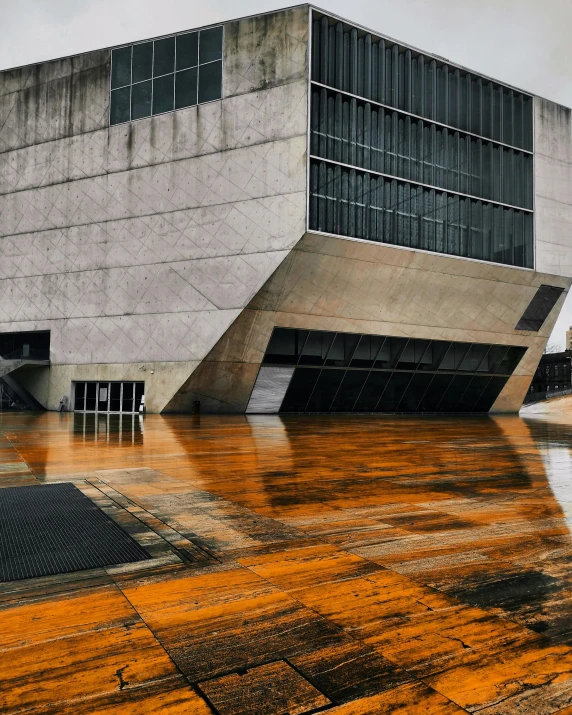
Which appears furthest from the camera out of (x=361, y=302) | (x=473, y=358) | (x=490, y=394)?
(x=490, y=394)

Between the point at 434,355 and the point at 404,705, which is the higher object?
the point at 434,355

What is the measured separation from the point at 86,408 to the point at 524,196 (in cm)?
2784

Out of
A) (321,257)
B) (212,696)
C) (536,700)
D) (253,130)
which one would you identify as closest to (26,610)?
(212,696)

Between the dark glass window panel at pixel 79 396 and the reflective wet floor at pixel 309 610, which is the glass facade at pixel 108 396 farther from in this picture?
the reflective wet floor at pixel 309 610

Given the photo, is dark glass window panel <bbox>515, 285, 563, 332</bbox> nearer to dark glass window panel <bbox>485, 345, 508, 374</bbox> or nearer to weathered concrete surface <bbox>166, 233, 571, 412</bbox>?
weathered concrete surface <bbox>166, 233, 571, 412</bbox>

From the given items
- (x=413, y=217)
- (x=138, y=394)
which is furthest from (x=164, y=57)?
(x=138, y=394)

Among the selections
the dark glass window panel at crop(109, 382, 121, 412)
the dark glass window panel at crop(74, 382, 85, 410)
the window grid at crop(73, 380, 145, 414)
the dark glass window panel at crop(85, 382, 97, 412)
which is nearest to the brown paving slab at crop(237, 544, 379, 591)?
the window grid at crop(73, 380, 145, 414)

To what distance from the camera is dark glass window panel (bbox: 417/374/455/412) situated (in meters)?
35.6

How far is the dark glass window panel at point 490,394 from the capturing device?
37375 millimetres

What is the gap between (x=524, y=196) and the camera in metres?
35.8

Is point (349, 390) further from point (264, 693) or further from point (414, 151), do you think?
point (264, 693)

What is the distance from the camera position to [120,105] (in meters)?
33.8

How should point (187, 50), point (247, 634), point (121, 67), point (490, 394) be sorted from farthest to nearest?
point (490, 394)
point (121, 67)
point (187, 50)
point (247, 634)

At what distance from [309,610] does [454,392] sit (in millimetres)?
34778
